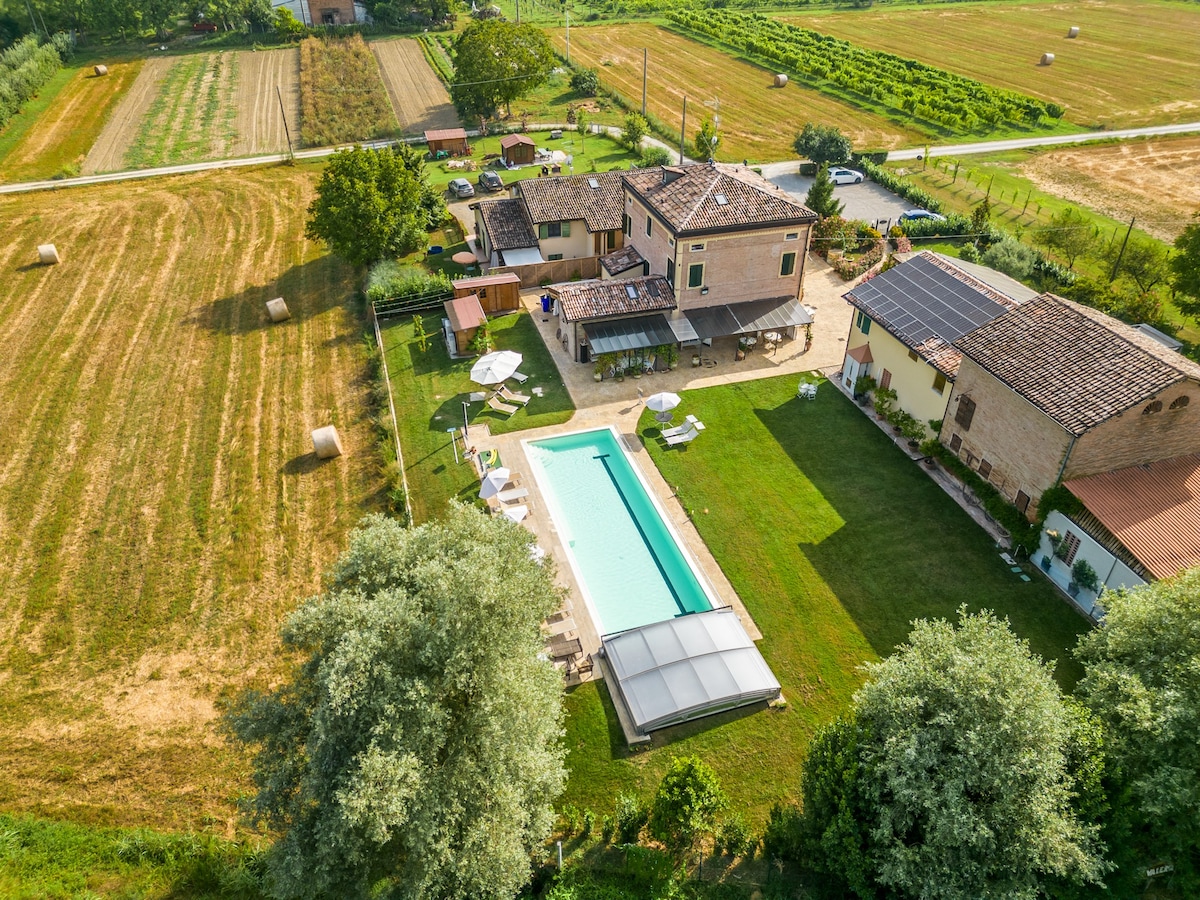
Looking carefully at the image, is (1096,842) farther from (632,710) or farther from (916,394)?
(916,394)

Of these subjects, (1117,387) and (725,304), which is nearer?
(1117,387)

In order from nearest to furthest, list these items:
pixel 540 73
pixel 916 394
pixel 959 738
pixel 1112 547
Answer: pixel 959 738
pixel 1112 547
pixel 916 394
pixel 540 73

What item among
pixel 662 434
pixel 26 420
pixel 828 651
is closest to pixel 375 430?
pixel 662 434

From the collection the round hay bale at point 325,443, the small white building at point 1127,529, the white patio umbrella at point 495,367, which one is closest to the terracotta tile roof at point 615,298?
the white patio umbrella at point 495,367

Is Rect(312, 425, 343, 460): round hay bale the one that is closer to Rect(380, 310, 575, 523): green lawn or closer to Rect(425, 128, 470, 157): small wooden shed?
→ Rect(380, 310, 575, 523): green lawn

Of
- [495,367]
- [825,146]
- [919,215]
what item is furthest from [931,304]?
[825,146]

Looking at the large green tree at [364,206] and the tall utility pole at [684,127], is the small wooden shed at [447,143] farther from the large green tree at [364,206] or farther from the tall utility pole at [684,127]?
the large green tree at [364,206]

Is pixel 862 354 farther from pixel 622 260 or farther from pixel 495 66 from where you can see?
pixel 495 66
